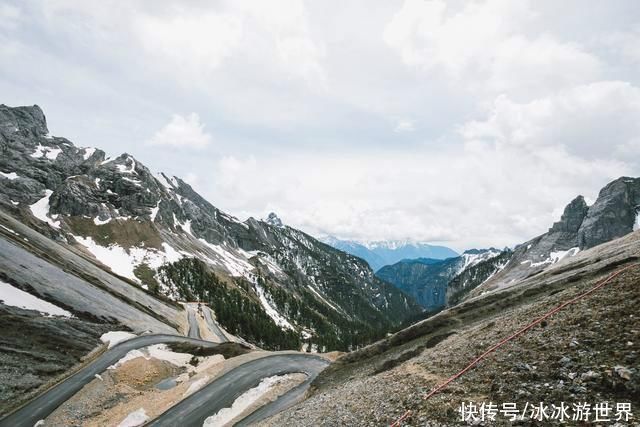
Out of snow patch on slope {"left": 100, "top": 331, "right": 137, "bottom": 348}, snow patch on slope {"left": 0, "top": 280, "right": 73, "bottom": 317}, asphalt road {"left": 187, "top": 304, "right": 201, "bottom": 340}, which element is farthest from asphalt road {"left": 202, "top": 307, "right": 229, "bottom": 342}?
snow patch on slope {"left": 0, "top": 280, "right": 73, "bottom": 317}

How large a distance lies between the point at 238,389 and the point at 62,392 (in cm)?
2074

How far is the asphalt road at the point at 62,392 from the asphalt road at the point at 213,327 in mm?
71099

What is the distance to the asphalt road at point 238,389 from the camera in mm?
37178

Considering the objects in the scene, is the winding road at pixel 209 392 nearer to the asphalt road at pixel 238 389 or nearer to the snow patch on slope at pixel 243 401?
the asphalt road at pixel 238 389

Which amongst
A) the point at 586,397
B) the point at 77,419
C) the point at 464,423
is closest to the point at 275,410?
the point at 77,419

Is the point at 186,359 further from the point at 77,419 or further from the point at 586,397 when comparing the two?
the point at 586,397

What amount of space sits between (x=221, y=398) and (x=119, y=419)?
33.7ft

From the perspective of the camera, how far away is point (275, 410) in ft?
123

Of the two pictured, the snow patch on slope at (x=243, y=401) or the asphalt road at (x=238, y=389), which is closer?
the snow patch on slope at (x=243, y=401)

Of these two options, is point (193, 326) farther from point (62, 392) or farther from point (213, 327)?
point (62, 392)

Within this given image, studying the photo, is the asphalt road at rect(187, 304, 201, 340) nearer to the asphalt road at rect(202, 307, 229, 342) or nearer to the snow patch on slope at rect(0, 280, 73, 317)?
the asphalt road at rect(202, 307, 229, 342)

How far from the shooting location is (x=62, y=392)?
4322 cm

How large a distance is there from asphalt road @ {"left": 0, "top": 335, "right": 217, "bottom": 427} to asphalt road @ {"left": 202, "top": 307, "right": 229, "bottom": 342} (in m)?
71.1

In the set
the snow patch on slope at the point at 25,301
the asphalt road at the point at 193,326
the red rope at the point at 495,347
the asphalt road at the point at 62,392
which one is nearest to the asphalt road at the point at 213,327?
the asphalt road at the point at 193,326
